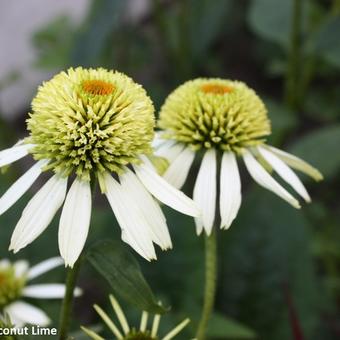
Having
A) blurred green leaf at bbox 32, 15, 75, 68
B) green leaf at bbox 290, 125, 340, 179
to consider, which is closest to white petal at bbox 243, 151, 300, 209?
green leaf at bbox 290, 125, 340, 179

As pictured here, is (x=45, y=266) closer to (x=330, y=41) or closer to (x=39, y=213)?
(x=39, y=213)

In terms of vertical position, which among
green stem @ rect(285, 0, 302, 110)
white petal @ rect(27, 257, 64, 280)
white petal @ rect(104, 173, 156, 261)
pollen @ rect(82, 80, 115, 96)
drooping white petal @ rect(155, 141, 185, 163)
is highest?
green stem @ rect(285, 0, 302, 110)

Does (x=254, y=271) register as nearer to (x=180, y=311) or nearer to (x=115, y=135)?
(x=180, y=311)

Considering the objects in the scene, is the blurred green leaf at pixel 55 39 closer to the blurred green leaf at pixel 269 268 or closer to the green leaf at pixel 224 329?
the blurred green leaf at pixel 269 268

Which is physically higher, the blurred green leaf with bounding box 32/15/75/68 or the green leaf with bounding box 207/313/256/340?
the blurred green leaf with bounding box 32/15/75/68

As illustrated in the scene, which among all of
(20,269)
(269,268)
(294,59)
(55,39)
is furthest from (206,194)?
(55,39)

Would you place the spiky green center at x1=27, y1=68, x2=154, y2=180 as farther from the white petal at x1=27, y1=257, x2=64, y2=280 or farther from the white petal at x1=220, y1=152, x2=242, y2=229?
the white petal at x1=27, y1=257, x2=64, y2=280

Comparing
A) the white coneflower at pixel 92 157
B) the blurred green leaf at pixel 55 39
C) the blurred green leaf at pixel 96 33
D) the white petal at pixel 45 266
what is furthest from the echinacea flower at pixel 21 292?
the blurred green leaf at pixel 55 39
